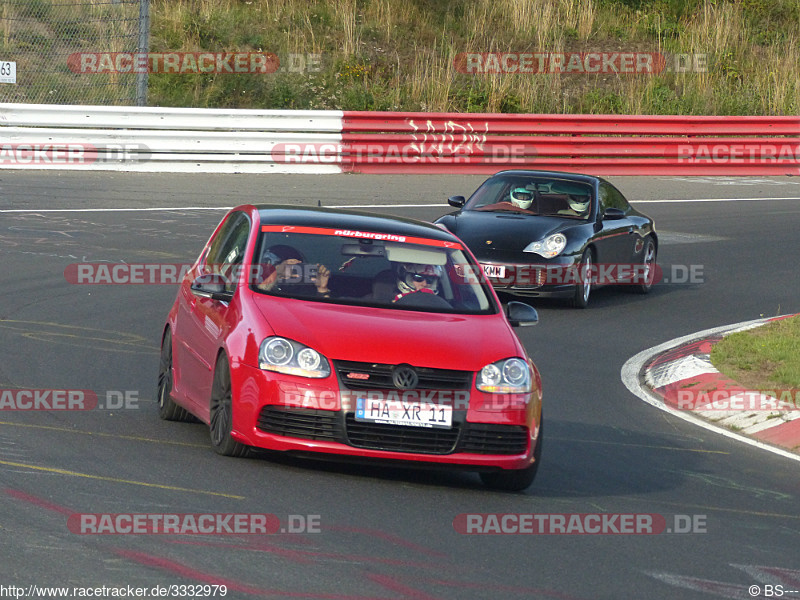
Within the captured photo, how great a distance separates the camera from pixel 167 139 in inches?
879

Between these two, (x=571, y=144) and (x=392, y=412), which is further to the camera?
(x=571, y=144)

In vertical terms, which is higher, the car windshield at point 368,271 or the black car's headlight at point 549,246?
the car windshield at point 368,271

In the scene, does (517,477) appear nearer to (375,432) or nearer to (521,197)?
(375,432)

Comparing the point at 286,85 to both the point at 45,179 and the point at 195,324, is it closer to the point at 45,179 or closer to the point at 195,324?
the point at 45,179

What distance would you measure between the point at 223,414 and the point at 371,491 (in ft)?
3.23

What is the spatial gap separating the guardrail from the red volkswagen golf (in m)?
14.2

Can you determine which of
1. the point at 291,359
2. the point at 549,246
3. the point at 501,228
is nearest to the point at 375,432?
the point at 291,359

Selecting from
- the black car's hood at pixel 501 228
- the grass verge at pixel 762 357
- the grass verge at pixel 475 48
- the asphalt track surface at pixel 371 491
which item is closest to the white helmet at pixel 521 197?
the black car's hood at pixel 501 228

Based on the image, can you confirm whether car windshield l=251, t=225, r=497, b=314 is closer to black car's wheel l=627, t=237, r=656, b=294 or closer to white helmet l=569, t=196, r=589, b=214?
white helmet l=569, t=196, r=589, b=214

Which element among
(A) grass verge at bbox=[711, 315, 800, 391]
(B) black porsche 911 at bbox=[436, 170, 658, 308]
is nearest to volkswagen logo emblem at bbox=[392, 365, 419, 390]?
(A) grass verge at bbox=[711, 315, 800, 391]

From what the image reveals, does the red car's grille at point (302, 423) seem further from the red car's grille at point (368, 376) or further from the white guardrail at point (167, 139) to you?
the white guardrail at point (167, 139)

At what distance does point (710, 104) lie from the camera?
31297 millimetres

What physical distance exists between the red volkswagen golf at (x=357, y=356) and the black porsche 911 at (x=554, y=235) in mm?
5799

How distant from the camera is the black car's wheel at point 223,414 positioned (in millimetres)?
7227
